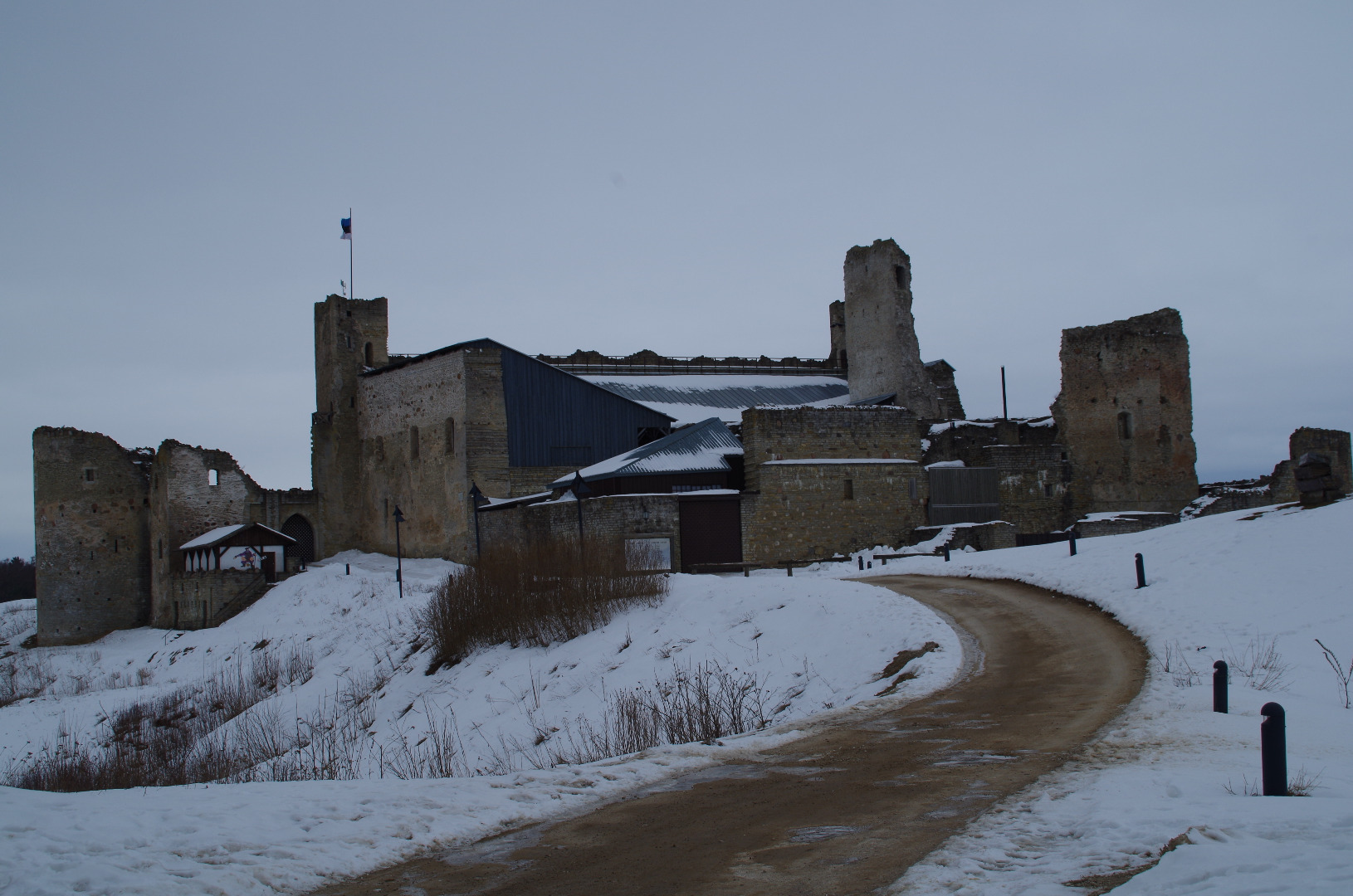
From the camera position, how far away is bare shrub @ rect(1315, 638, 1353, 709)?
1068 centimetres

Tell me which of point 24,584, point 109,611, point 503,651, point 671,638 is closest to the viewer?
point 671,638

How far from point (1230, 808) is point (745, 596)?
49.9 feet

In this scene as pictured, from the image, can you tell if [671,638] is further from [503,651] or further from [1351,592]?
[1351,592]

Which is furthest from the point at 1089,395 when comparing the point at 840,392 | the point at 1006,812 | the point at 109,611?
the point at 109,611

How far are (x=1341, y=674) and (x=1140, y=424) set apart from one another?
29.6 metres

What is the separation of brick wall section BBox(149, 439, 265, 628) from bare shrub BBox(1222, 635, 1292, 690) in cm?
4168

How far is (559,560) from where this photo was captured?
24.8m

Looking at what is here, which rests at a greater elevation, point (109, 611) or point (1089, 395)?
point (1089, 395)

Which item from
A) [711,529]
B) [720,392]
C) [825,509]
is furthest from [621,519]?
[720,392]

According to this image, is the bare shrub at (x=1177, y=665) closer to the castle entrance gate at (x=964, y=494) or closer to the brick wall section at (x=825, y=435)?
the brick wall section at (x=825, y=435)

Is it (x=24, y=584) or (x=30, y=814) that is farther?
(x=24, y=584)

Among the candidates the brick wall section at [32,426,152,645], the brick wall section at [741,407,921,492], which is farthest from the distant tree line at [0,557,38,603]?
the brick wall section at [741,407,921,492]

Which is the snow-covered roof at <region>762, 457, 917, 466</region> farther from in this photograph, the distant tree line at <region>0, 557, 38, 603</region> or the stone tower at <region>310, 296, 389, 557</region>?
the distant tree line at <region>0, 557, 38, 603</region>

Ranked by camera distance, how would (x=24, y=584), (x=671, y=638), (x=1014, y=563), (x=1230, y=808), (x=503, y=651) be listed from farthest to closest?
(x=24, y=584) < (x=503, y=651) < (x=1014, y=563) < (x=671, y=638) < (x=1230, y=808)
